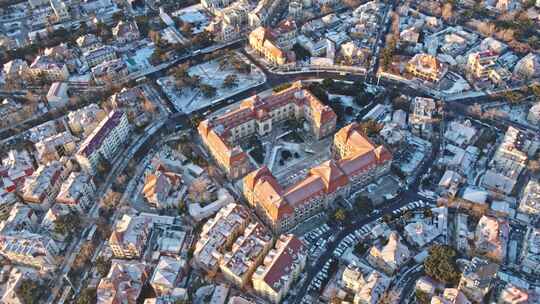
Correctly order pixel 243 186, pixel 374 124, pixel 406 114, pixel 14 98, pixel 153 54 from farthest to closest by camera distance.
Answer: pixel 153 54 → pixel 14 98 → pixel 406 114 → pixel 374 124 → pixel 243 186

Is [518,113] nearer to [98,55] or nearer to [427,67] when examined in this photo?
[427,67]

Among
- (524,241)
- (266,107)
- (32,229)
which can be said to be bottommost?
(524,241)

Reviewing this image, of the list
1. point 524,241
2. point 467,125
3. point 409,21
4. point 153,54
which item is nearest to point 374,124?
point 467,125

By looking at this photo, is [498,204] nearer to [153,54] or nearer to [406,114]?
[406,114]

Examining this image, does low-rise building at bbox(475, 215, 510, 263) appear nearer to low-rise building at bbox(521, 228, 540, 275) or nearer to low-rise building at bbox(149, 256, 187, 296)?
low-rise building at bbox(521, 228, 540, 275)

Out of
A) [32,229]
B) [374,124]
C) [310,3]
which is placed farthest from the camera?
[310,3]

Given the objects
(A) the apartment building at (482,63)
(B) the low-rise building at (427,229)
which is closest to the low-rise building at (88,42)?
(B) the low-rise building at (427,229)

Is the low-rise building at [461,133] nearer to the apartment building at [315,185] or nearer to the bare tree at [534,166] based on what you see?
the bare tree at [534,166]
